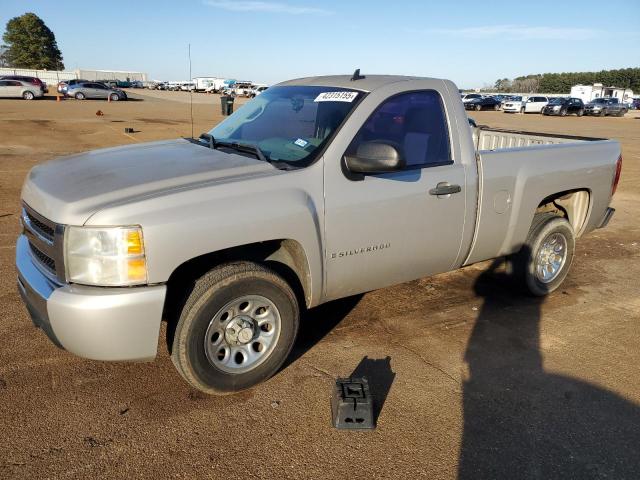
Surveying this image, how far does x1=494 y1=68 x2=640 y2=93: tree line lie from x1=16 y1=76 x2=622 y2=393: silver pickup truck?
355ft

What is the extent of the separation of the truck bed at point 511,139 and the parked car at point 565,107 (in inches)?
1517

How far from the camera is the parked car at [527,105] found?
141 feet

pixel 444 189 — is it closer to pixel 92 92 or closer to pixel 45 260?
pixel 45 260

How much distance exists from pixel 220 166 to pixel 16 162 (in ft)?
33.8

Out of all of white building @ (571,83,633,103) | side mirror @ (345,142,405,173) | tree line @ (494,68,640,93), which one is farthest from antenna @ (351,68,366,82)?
tree line @ (494,68,640,93)

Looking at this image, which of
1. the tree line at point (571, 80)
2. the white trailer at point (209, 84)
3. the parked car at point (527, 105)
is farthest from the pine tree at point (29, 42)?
the tree line at point (571, 80)

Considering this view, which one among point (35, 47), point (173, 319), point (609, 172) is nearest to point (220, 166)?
point (173, 319)

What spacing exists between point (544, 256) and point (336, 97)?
8.70ft

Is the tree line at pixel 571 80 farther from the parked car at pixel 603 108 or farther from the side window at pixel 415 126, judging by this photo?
the side window at pixel 415 126

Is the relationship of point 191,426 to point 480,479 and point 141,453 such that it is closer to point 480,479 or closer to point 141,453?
point 141,453

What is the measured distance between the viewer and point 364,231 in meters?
3.35

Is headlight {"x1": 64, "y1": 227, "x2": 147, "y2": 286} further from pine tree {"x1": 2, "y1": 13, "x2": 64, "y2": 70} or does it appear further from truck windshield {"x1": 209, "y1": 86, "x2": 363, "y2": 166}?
pine tree {"x1": 2, "y1": 13, "x2": 64, "y2": 70}

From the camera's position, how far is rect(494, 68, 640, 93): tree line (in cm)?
9450

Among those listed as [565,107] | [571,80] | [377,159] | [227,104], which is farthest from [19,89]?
[571,80]
